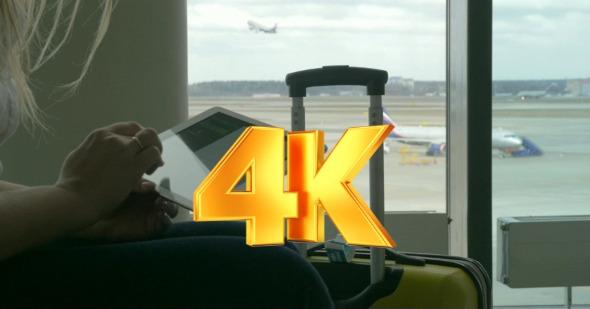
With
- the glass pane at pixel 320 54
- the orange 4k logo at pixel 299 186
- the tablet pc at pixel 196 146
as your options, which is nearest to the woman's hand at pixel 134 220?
the tablet pc at pixel 196 146

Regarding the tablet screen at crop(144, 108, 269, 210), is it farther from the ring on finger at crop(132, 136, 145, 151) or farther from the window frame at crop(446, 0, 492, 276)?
the window frame at crop(446, 0, 492, 276)

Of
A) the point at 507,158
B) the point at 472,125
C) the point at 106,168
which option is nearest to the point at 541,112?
the point at 507,158

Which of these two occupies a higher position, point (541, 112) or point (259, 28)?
point (259, 28)

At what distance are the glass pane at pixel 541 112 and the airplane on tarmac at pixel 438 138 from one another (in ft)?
0.12

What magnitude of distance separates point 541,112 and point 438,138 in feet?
2.64

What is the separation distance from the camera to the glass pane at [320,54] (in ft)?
10.8

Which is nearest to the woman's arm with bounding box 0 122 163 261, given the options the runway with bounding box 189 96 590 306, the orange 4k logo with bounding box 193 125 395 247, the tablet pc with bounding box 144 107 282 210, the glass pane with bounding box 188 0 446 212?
the tablet pc with bounding box 144 107 282 210

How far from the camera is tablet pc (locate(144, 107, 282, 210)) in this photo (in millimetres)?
969

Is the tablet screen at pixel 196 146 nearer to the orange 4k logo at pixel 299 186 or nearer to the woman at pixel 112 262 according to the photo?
the orange 4k logo at pixel 299 186

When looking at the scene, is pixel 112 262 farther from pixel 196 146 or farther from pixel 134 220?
pixel 196 146

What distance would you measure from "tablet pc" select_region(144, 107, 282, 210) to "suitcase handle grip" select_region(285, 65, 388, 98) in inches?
25.8

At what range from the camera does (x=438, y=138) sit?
3.44 metres

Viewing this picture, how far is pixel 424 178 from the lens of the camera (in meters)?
4.09

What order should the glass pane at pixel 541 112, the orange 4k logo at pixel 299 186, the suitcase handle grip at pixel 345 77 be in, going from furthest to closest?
the glass pane at pixel 541 112, the suitcase handle grip at pixel 345 77, the orange 4k logo at pixel 299 186
